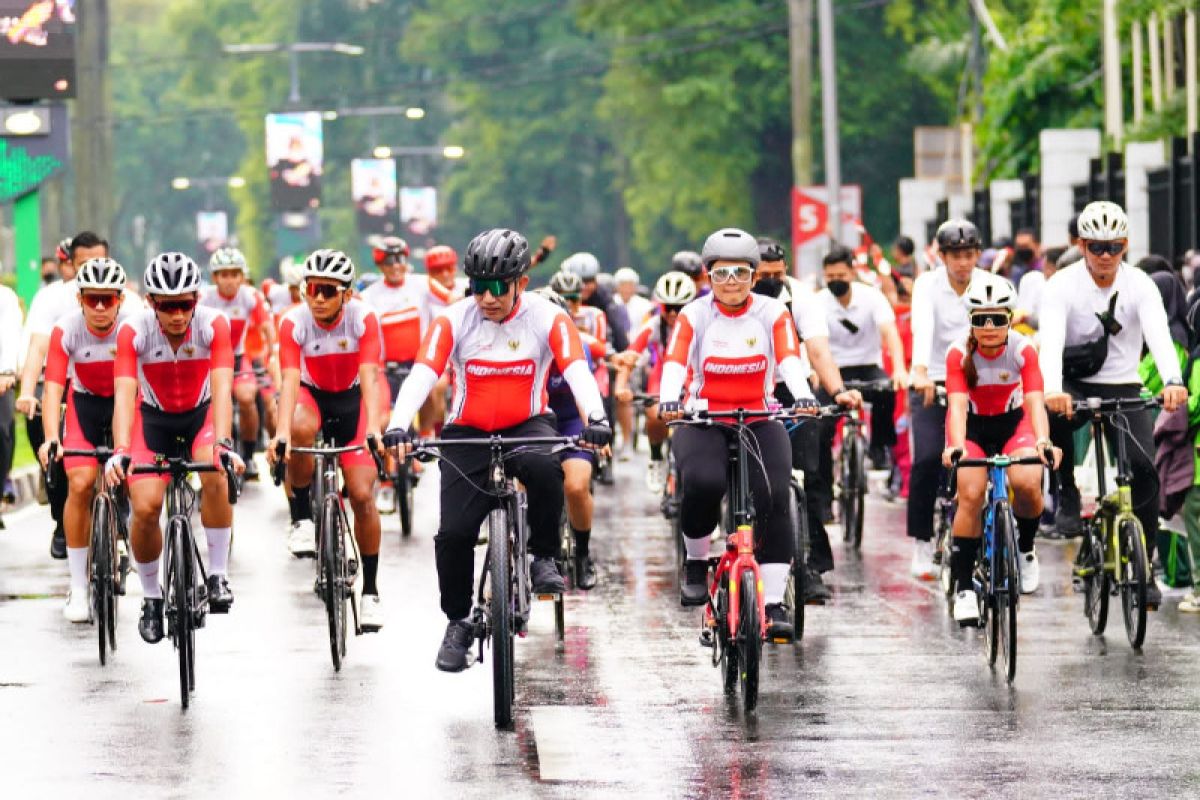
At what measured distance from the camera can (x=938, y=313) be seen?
14.7 metres

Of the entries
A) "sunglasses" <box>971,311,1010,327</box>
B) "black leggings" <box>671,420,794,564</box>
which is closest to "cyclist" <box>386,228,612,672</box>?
"black leggings" <box>671,420,794,564</box>

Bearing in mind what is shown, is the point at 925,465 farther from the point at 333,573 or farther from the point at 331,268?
the point at 333,573

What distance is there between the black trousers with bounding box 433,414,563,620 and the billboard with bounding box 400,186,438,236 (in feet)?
238

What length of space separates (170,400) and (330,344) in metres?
1.38

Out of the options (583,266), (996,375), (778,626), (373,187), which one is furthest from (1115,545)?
(373,187)

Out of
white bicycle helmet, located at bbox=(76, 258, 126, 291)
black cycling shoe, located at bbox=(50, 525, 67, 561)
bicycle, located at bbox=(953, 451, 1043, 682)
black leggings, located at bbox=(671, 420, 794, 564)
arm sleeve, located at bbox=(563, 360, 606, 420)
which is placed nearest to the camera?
arm sleeve, located at bbox=(563, 360, 606, 420)

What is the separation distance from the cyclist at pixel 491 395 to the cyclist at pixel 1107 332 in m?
2.75

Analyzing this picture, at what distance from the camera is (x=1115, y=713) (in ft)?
35.4

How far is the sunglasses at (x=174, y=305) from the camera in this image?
12.1m

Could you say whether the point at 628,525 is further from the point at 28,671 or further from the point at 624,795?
the point at 624,795

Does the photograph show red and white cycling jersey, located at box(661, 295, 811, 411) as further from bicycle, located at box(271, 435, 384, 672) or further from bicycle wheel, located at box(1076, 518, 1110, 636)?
bicycle wheel, located at box(1076, 518, 1110, 636)

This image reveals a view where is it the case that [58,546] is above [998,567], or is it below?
below

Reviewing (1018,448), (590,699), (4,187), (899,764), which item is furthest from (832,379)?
(4,187)

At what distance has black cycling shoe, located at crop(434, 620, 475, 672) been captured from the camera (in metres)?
11.0
